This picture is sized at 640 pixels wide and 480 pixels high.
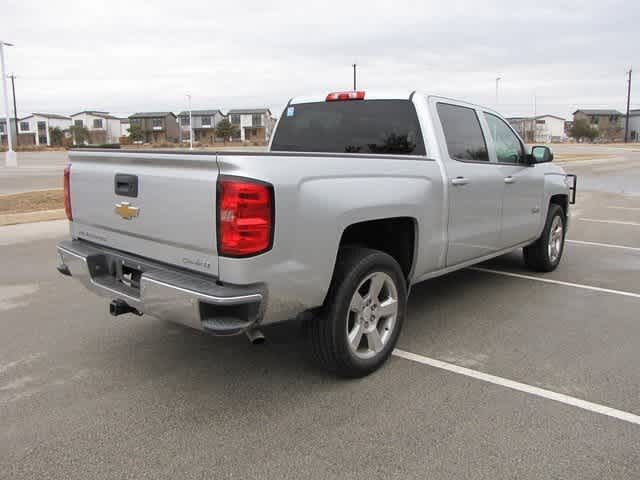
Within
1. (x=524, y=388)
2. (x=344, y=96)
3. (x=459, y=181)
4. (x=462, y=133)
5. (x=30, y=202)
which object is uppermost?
(x=344, y=96)

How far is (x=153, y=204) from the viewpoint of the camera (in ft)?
11.1

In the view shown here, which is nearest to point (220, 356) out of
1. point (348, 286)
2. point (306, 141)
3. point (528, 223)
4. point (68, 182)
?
point (348, 286)

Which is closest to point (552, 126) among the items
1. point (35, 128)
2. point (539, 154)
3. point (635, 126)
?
point (635, 126)

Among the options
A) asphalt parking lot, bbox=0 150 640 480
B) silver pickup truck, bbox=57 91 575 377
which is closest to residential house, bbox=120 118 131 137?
asphalt parking lot, bbox=0 150 640 480

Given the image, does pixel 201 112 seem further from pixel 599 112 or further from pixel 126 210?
pixel 126 210

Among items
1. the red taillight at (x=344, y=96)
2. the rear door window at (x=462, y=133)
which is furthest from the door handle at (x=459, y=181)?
the red taillight at (x=344, y=96)

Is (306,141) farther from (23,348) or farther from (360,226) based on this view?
(23,348)

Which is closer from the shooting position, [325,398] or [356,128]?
[325,398]

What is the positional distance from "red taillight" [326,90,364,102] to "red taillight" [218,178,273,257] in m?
2.27

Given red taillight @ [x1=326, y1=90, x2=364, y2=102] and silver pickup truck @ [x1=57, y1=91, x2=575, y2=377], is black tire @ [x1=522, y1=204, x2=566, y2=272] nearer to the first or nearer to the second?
silver pickup truck @ [x1=57, y1=91, x2=575, y2=377]

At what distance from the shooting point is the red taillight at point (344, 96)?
16.4 feet

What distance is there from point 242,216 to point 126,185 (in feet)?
3.26

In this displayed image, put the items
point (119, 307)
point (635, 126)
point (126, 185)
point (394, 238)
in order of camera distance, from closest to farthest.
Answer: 1. point (126, 185)
2. point (119, 307)
3. point (394, 238)
4. point (635, 126)

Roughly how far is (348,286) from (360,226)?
1.74 feet
